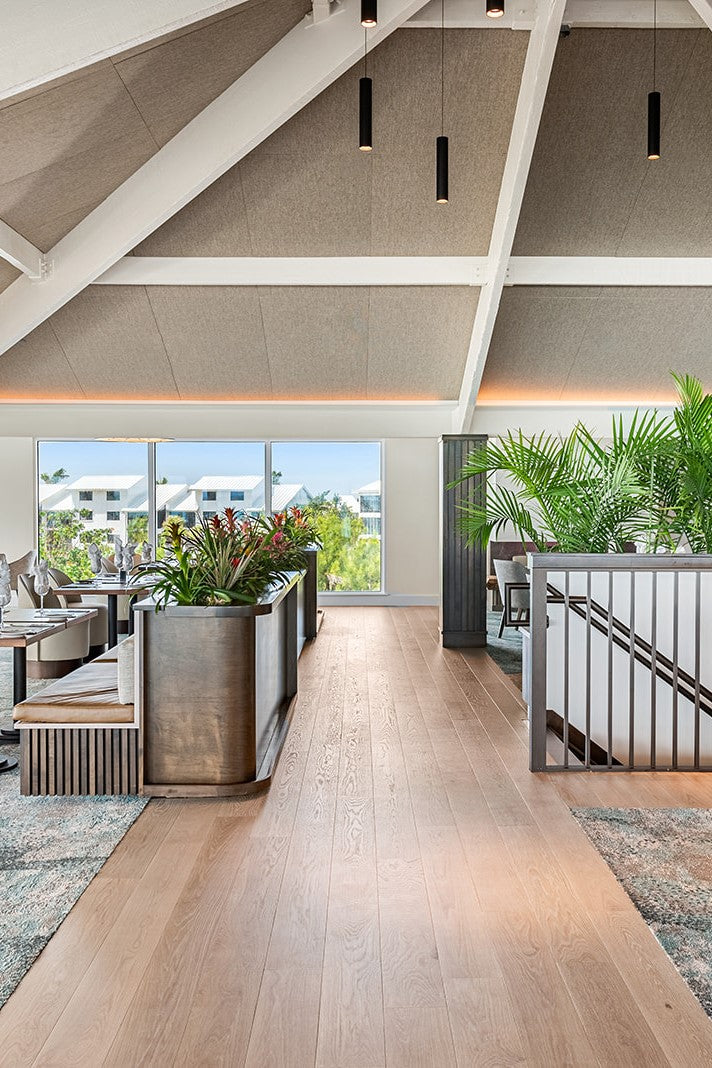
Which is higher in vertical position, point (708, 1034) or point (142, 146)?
point (142, 146)

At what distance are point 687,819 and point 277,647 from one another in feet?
8.81

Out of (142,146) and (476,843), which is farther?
(142,146)

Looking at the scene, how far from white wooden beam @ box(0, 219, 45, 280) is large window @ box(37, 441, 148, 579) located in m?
3.60

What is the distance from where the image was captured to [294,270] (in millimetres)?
9148

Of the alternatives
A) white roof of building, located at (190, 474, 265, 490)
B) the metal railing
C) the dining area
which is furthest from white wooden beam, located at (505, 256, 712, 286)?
the dining area

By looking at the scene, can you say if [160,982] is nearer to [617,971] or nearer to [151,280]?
[617,971]

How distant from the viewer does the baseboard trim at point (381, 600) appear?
11930 mm

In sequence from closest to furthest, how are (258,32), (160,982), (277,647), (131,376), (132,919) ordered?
(160,982) < (132,919) < (277,647) < (258,32) < (131,376)

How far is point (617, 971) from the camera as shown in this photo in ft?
8.28

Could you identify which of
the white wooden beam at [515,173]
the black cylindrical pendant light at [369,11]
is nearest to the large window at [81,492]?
the white wooden beam at [515,173]

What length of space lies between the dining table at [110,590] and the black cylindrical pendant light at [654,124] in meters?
4.36

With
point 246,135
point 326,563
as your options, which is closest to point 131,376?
point 326,563

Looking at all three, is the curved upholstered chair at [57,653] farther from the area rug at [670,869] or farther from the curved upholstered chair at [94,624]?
the area rug at [670,869]

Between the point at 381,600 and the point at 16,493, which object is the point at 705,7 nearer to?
the point at 381,600
